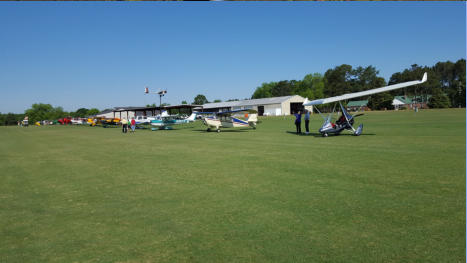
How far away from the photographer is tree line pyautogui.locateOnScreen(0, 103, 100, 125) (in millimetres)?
110819

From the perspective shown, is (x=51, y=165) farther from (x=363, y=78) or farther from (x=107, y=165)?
(x=363, y=78)

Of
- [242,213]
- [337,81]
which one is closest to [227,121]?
[242,213]

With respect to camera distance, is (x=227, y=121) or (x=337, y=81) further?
(x=337, y=81)

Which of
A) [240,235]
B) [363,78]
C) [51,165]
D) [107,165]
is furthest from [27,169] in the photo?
[363,78]

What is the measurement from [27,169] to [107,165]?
97.1 inches

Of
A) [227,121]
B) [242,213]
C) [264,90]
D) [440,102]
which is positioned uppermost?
[264,90]

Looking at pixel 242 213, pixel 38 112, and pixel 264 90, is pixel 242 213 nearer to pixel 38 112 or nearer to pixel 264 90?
pixel 264 90

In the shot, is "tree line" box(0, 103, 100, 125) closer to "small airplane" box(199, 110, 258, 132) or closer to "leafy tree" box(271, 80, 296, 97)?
"leafy tree" box(271, 80, 296, 97)

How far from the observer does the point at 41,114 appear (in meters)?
130

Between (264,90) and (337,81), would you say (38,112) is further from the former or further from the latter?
(337,81)

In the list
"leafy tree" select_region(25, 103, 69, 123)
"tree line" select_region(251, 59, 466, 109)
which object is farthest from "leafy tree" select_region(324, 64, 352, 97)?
"leafy tree" select_region(25, 103, 69, 123)

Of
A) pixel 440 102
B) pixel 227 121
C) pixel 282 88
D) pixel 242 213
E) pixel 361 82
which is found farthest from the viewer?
pixel 282 88

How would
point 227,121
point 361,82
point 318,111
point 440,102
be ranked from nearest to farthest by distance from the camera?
point 318,111
point 227,121
point 440,102
point 361,82

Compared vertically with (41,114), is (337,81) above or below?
above
